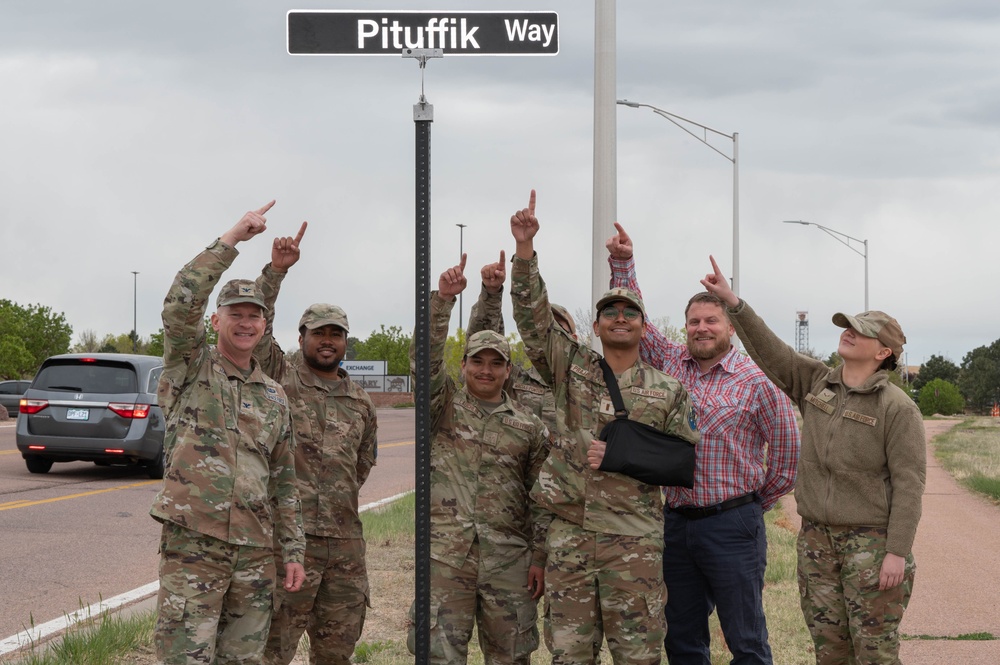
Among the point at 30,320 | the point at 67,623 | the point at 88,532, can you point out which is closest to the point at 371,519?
the point at 88,532

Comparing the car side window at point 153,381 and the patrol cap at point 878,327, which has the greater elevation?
the patrol cap at point 878,327

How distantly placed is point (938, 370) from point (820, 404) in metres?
104

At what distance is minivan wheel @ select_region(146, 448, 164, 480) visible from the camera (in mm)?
16062

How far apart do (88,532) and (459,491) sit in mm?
7429

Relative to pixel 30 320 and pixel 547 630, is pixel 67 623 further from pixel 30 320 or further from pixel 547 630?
pixel 30 320

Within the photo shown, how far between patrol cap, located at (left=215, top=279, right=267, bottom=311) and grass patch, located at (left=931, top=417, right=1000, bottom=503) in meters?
14.2

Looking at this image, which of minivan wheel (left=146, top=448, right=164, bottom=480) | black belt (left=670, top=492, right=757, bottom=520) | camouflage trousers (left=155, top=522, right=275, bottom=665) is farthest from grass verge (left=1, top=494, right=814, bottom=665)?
Result: minivan wheel (left=146, top=448, right=164, bottom=480)

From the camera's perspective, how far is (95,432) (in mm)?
15469

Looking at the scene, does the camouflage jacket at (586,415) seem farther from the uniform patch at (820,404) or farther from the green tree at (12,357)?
the green tree at (12,357)

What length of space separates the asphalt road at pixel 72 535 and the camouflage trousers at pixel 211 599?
2429 millimetres

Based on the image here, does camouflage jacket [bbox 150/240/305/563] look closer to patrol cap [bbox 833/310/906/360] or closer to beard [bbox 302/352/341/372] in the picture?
beard [bbox 302/352/341/372]

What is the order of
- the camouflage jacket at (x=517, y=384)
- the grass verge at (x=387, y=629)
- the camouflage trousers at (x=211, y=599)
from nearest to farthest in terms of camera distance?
1. the camouflage trousers at (x=211, y=599)
2. the camouflage jacket at (x=517, y=384)
3. the grass verge at (x=387, y=629)

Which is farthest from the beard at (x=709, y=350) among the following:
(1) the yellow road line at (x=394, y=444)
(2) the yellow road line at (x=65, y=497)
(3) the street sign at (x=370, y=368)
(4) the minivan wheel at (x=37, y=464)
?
(3) the street sign at (x=370, y=368)

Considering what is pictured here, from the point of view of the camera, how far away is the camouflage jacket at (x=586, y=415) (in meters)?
4.75
